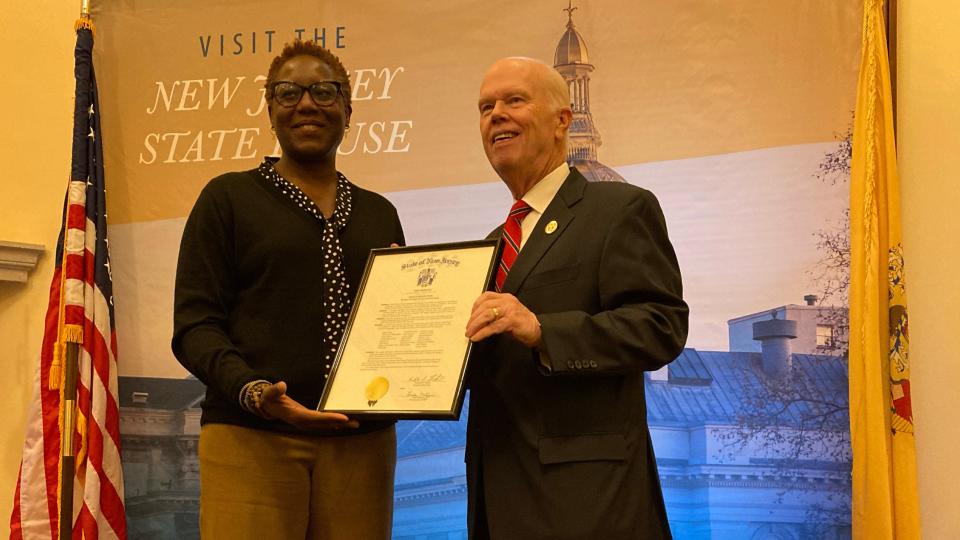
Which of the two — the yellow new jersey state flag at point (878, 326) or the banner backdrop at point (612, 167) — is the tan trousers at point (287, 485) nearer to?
the banner backdrop at point (612, 167)

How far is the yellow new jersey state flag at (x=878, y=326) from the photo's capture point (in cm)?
291

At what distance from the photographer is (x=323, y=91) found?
2.04 m

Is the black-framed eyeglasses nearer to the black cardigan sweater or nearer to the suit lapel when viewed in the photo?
the black cardigan sweater

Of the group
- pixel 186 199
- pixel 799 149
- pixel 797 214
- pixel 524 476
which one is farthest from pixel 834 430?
pixel 186 199

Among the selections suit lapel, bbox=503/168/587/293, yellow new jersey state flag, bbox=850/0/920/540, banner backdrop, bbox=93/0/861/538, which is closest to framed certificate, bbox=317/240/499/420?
suit lapel, bbox=503/168/587/293

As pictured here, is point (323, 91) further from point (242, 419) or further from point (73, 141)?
point (73, 141)

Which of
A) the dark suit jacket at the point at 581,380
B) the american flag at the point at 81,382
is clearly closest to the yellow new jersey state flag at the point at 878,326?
the dark suit jacket at the point at 581,380

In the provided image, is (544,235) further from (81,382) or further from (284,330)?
(81,382)

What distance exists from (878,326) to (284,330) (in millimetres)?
2014

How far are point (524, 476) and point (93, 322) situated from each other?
2.43 meters

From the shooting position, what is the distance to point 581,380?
1.71 meters

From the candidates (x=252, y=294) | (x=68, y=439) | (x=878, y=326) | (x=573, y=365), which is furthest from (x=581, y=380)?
(x=68, y=439)

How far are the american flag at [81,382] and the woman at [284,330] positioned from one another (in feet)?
5.68

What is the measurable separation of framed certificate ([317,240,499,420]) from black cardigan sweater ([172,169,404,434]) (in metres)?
0.11
